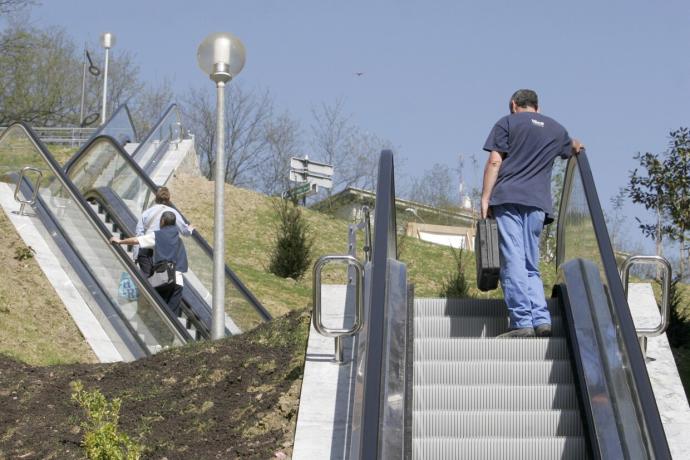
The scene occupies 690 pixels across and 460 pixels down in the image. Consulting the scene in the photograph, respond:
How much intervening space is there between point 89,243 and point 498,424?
8431mm

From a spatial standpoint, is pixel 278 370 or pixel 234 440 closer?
pixel 234 440

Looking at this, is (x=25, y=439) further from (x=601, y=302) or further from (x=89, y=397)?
(x=601, y=302)

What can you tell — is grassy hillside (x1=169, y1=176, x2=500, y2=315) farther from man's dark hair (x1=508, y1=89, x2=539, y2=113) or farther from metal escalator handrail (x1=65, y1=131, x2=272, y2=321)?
man's dark hair (x1=508, y1=89, x2=539, y2=113)

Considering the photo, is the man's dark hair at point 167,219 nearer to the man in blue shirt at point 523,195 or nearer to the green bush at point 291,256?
the man in blue shirt at point 523,195

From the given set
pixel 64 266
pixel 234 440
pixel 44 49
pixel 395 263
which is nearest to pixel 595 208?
pixel 395 263

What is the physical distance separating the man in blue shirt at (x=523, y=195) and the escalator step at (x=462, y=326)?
0.31 meters

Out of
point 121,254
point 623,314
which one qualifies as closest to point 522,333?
point 623,314

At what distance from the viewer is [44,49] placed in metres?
56.2

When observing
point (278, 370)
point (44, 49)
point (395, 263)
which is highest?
point (44, 49)

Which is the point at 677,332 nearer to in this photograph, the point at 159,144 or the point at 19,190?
the point at 19,190

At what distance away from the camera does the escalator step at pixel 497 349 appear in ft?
26.3

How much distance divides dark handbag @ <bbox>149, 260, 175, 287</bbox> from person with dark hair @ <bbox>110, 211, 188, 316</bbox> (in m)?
Answer: 0.04

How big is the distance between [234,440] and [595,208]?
2.68 meters

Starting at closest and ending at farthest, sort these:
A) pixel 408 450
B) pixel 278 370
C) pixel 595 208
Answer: pixel 408 450 → pixel 595 208 → pixel 278 370
